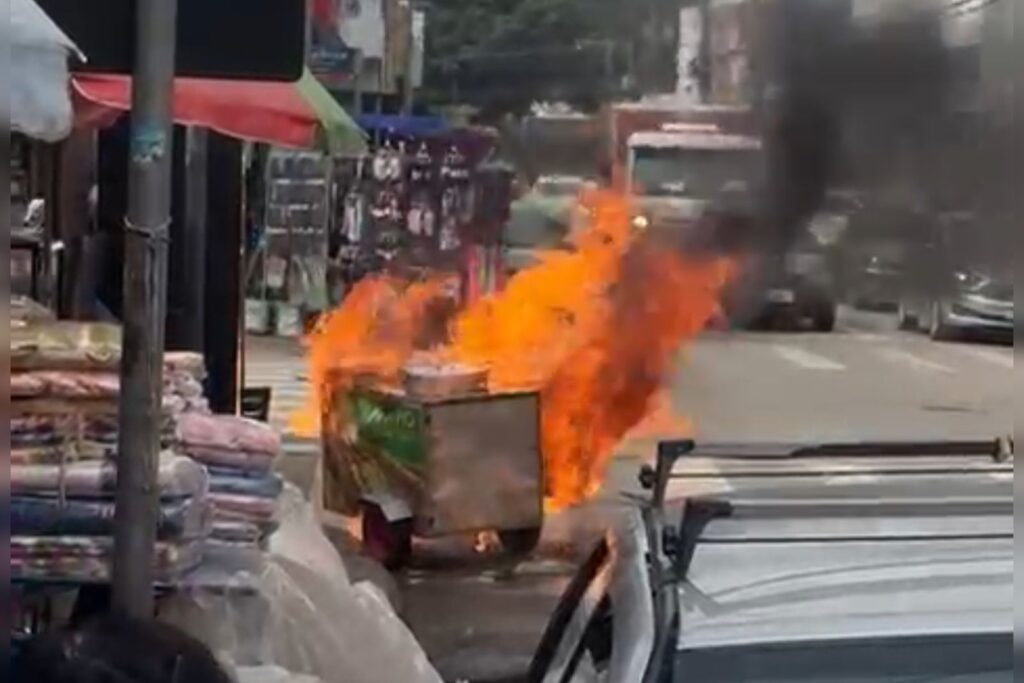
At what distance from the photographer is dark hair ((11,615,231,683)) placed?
4051mm

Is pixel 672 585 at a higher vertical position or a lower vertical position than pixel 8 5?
lower

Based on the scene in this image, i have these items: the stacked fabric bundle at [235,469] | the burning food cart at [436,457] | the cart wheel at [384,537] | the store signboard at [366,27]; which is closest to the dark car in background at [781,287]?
the burning food cart at [436,457]

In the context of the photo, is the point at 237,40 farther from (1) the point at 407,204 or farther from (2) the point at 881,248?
(1) the point at 407,204

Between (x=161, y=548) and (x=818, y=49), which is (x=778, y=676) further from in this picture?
(x=818, y=49)

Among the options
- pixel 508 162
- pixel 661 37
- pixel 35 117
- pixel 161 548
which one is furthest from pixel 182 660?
pixel 508 162

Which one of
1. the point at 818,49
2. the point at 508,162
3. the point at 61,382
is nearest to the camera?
the point at 61,382

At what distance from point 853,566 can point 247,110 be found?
5.02 m

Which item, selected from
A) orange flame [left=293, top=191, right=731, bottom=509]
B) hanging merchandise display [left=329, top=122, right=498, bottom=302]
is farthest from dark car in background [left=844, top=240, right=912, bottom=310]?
hanging merchandise display [left=329, top=122, right=498, bottom=302]

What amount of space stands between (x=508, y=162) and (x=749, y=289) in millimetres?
11949

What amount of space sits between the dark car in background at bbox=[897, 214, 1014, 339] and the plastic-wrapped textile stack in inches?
70.0

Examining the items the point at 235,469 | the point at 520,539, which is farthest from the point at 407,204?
the point at 235,469

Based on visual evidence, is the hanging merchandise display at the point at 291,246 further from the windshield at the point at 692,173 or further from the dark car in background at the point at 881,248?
the dark car in background at the point at 881,248

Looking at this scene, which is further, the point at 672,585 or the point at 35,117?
the point at 35,117

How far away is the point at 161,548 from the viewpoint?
4727 mm
